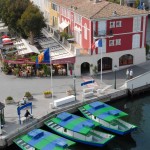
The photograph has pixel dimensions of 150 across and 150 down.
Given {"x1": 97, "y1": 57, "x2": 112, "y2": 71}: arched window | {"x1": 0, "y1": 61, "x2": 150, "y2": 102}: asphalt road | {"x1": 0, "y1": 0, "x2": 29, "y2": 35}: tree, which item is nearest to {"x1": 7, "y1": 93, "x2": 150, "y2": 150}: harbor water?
{"x1": 0, "y1": 61, "x2": 150, "y2": 102}: asphalt road

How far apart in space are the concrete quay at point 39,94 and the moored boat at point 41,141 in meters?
1.91

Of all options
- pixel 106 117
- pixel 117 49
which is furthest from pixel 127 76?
pixel 106 117

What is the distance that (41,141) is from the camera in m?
36.4

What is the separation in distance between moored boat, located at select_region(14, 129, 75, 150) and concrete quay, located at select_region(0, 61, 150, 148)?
1.91 metres

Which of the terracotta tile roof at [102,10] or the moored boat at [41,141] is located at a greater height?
the terracotta tile roof at [102,10]

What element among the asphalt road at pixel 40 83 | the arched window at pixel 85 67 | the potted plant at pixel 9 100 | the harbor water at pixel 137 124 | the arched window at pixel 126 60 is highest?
the arched window at pixel 126 60

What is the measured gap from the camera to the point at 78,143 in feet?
127

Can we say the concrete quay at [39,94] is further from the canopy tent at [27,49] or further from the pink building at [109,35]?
the canopy tent at [27,49]

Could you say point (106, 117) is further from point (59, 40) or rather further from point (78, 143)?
point (59, 40)


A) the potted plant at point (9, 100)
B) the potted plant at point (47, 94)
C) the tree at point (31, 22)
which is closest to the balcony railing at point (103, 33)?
the potted plant at point (47, 94)

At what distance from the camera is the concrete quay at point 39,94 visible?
39.9m

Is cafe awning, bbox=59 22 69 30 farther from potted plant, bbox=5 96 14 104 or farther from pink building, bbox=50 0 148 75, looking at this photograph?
potted plant, bbox=5 96 14 104

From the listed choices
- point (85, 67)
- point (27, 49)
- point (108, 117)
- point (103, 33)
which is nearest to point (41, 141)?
point (108, 117)

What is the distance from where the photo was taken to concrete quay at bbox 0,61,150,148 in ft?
131
